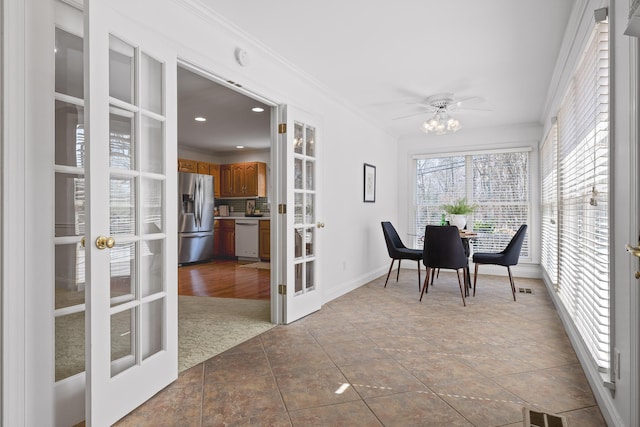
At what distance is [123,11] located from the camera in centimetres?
195

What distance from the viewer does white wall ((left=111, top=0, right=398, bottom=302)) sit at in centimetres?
239

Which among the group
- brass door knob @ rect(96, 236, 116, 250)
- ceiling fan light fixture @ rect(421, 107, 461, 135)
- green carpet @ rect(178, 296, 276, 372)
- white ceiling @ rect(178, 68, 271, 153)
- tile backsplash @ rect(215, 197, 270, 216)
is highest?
white ceiling @ rect(178, 68, 271, 153)

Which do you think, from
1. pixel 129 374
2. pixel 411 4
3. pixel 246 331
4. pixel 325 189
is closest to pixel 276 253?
pixel 246 331

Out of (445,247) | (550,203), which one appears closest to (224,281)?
(445,247)

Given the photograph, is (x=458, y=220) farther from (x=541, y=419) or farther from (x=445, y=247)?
(x=541, y=419)

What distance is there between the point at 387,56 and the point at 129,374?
3.04 metres

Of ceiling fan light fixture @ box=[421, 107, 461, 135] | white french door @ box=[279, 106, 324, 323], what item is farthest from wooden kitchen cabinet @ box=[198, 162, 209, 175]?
ceiling fan light fixture @ box=[421, 107, 461, 135]

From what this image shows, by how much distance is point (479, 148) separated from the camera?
6035mm

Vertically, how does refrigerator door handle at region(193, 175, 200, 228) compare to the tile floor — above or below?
above

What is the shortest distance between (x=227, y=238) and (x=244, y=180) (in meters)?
Result: 1.32

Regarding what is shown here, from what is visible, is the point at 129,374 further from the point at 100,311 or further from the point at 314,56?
the point at 314,56

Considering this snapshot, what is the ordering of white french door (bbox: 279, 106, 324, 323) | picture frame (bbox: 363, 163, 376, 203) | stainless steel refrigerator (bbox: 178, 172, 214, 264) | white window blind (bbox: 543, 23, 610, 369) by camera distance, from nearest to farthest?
white window blind (bbox: 543, 23, 610, 369), white french door (bbox: 279, 106, 324, 323), picture frame (bbox: 363, 163, 376, 203), stainless steel refrigerator (bbox: 178, 172, 214, 264)

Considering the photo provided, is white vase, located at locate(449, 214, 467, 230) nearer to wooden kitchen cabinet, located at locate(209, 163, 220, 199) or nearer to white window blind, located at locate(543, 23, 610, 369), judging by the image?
white window blind, located at locate(543, 23, 610, 369)

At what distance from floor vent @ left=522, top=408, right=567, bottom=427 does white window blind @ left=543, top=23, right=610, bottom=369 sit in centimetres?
38
